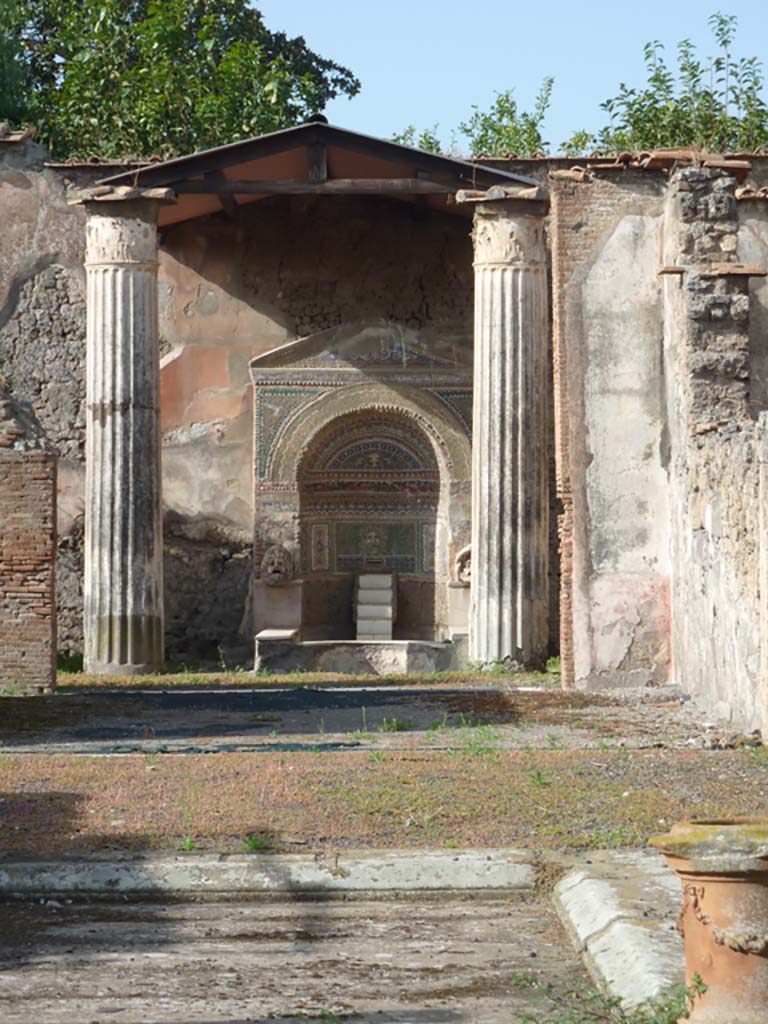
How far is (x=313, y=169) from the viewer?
1680 cm

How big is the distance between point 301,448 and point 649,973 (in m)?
14.5

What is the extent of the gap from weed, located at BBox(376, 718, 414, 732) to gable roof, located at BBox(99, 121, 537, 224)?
666 centimetres

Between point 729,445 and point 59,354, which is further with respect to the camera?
point 59,354

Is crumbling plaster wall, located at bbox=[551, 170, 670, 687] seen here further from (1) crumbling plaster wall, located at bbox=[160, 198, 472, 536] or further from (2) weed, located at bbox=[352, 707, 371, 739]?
(1) crumbling plaster wall, located at bbox=[160, 198, 472, 536]

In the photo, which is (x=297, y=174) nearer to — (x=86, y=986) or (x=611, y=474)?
(x=611, y=474)

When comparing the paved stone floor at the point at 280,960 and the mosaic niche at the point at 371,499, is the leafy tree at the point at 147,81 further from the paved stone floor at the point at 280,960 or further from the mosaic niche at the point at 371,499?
the paved stone floor at the point at 280,960

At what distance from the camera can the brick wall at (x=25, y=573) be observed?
13.9 metres

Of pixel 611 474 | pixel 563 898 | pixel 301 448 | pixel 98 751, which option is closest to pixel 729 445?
pixel 611 474

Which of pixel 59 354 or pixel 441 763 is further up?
pixel 59 354

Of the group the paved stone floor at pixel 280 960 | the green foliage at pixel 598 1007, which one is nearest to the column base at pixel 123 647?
the paved stone floor at pixel 280 960

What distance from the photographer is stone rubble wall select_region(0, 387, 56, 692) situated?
45.5 ft

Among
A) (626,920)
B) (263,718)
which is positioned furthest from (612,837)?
(263,718)

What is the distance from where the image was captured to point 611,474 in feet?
45.2

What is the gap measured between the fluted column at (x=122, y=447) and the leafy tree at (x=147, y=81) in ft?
15.6
